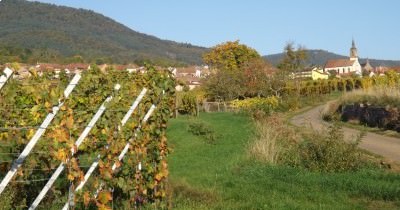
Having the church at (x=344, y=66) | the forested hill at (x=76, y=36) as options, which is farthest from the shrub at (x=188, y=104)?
the church at (x=344, y=66)

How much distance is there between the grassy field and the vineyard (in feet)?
3.31

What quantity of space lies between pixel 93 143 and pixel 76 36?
144959 millimetres

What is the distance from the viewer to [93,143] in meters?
7.02

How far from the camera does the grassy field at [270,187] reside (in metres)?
8.87

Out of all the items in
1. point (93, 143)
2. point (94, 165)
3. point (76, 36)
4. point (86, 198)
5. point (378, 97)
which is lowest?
point (378, 97)

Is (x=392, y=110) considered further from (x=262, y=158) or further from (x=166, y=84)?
(x=166, y=84)

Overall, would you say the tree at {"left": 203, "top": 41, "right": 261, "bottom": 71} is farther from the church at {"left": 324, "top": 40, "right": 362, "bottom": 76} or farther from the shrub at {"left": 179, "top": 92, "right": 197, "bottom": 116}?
the church at {"left": 324, "top": 40, "right": 362, "bottom": 76}

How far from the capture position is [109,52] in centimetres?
13825

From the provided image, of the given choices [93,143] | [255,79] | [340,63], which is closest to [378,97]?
[93,143]

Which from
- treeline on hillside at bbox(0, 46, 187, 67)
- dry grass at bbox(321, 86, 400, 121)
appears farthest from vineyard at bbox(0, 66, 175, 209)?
dry grass at bbox(321, 86, 400, 121)

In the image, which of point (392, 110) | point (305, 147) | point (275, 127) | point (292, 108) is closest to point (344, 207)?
point (305, 147)

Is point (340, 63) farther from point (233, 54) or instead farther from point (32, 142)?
point (32, 142)

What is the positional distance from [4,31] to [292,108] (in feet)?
362

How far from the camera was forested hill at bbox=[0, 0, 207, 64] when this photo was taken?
127m
